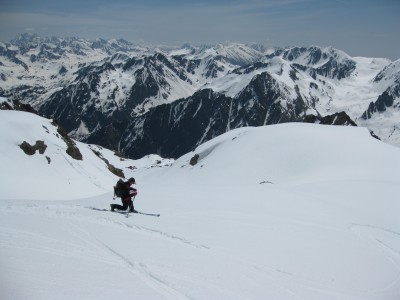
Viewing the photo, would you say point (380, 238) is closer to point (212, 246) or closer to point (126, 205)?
point (212, 246)

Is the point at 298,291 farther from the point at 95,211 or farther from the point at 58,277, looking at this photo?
the point at 95,211

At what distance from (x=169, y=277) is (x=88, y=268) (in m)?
2.87

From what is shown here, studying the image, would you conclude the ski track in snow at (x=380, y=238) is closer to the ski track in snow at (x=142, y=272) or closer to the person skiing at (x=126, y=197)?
the ski track in snow at (x=142, y=272)

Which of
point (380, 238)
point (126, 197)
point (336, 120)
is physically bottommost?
point (336, 120)

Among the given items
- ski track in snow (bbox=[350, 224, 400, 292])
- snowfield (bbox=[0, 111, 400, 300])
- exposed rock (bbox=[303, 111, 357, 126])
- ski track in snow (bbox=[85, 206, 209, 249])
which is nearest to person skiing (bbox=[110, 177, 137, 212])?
snowfield (bbox=[0, 111, 400, 300])


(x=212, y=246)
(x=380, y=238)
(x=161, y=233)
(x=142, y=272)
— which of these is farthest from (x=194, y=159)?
(x=142, y=272)

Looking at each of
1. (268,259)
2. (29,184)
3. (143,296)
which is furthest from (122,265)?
(29,184)

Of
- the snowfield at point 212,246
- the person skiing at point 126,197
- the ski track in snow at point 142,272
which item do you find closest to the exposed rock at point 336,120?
the snowfield at point 212,246

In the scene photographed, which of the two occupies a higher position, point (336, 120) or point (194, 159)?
point (194, 159)

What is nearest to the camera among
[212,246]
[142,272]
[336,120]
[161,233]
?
[142,272]

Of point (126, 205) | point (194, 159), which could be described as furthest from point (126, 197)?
point (194, 159)

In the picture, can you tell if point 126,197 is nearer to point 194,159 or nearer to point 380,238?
point 380,238

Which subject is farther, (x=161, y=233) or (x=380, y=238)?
(x=380, y=238)

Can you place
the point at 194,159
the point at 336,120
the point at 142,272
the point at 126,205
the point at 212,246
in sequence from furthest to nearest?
the point at 336,120 < the point at 194,159 < the point at 126,205 < the point at 212,246 < the point at 142,272
